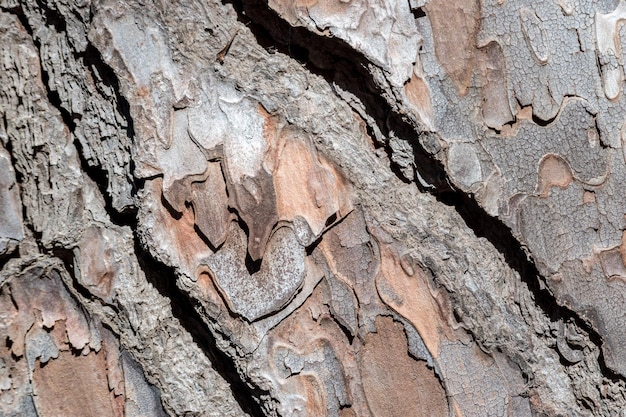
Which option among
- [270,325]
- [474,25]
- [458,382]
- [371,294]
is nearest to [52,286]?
[270,325]

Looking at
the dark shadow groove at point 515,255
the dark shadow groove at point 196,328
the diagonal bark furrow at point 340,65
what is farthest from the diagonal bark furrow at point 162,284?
the dark shadow groove at point 515,255

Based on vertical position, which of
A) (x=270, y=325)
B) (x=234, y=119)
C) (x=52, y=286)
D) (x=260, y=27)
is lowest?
(x=270, y=325)

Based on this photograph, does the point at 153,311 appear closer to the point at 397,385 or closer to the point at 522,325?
the point at 397,385

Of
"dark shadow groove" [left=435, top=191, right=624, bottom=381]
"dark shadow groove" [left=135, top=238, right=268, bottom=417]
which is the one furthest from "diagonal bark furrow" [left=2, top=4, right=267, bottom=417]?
"dark shadow groove" [left=435, top=191, right=624, bottom=381]

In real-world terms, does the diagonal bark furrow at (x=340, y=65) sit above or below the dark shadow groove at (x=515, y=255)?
above

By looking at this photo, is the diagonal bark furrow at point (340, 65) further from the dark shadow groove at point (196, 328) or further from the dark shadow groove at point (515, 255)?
the dark shadow groove at point (196, 328)

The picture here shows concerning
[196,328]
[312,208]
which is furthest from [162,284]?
[312,208]
